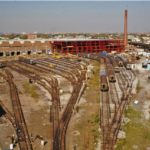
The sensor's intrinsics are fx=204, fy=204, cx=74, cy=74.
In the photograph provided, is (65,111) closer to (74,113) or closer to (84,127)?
(74,113)

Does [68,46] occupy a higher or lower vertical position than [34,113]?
higher

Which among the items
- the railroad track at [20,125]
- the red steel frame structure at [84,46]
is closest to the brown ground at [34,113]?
the railroad track at [20,125]

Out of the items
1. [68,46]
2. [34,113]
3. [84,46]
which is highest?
[68,46]

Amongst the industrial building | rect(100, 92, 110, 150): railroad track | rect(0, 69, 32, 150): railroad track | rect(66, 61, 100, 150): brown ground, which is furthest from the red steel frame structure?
rect(66, 61, 100, 150): brown ground

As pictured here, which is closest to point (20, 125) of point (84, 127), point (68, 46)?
point (84, 127)

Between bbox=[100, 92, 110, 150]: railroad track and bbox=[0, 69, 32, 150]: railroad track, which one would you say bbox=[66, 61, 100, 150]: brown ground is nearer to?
bbox=[100, 92, 110, 150]: railroad track

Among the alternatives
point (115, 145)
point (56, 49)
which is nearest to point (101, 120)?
point (115, 145)

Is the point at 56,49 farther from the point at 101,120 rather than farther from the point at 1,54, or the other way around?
the point at 101,120
